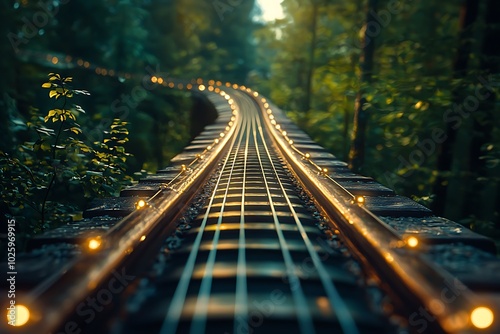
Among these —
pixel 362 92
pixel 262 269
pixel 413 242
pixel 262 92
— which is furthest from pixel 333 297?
pixel 262 92

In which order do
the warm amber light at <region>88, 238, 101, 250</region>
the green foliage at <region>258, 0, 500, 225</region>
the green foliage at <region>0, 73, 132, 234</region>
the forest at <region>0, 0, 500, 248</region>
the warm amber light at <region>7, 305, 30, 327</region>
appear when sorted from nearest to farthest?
1. the warm amber light at <region>7, 305, 30, 327</region>
2. the warm amber light at <region>88, 238, 101, 250</region>
3. the green foliage at <region>0, 73, 132, 234</region>
4. the forest at <region>0, 0, 500, 248</region>
5. the green foliage at <region>258, 0, 500, 225</region>

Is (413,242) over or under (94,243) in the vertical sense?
over

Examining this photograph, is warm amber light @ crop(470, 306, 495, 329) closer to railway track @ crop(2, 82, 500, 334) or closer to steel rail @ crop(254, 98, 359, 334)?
railway track @ crop(2, 82, 500, 334)

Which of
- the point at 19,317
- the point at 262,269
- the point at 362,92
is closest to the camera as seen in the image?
the point at 19,317

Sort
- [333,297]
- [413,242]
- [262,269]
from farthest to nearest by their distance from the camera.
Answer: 1. [262,269]
2. [413,242]
3. [333,297]

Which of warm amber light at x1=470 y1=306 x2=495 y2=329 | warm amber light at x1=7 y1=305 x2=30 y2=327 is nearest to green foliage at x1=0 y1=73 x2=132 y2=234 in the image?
warm amber light at x1=7 y1=305 x2=30 y2=327

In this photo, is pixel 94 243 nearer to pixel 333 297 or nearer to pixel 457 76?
pixel 333 297

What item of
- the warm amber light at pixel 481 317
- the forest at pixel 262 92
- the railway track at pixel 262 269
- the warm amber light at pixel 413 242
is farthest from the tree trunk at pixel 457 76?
the warm amber light at pixel 481 317

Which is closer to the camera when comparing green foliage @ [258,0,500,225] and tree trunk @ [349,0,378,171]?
green foliage @ [258,0,500,225]
